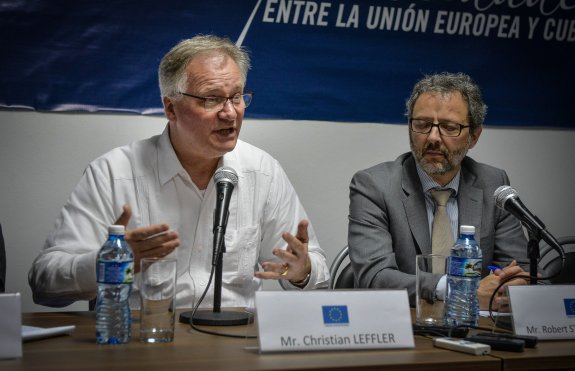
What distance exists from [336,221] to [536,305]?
1806 mm

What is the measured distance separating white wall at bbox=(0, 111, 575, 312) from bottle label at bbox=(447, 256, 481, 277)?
5.46ft

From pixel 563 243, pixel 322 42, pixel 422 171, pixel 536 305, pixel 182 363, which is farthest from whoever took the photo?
pixel 563 243

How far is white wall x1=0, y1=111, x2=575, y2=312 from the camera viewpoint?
10.9 ft

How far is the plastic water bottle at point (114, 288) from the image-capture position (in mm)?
1770

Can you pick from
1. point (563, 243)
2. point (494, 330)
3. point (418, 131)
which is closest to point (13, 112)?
point (418, 131)

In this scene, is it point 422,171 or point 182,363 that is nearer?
point 182,363

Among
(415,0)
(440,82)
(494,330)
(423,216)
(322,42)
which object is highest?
(415,0)

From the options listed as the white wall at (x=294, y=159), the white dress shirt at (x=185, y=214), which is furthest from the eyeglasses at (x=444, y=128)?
the white wall at (x=294, y=159)

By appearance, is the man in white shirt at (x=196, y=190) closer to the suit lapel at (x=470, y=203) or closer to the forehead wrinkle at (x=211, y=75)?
the forehead wrinkle at (x=211, y=75)

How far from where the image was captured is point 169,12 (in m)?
3.40

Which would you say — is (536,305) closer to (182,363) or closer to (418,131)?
(182,363)

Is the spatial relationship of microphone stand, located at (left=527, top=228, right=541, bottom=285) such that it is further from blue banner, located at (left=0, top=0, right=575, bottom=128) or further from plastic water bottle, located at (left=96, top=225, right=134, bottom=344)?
blue banner, located at (left=0, top=0, right=575, bottom=128)

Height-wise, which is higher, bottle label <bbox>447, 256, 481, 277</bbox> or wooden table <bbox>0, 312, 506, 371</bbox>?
bottle label <bbox>447, 256, 481, 277</bbox>

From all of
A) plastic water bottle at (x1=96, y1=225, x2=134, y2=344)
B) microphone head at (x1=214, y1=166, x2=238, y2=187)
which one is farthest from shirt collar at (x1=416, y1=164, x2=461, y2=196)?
plastic water bottle at (x1=96, y1=225, x2=134, y2=344)
